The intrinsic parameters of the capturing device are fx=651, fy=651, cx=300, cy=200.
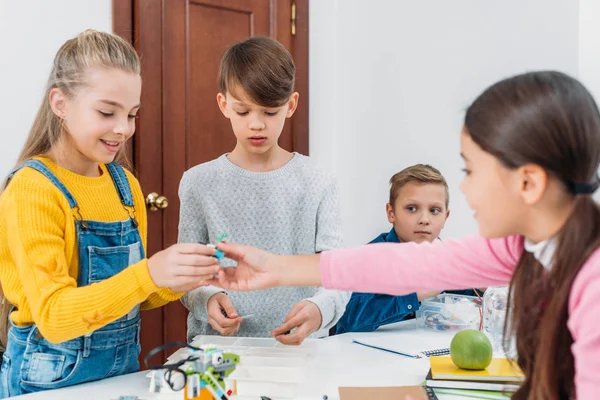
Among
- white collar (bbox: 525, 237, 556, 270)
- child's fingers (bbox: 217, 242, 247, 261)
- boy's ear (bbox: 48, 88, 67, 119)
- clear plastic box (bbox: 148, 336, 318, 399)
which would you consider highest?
boy's ear (bbox: 48, 88, 67, 119)

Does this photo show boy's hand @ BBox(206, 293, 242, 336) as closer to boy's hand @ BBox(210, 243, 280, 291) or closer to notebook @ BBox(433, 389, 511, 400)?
boy's hand @ BBox(210, 243, 280, 291)

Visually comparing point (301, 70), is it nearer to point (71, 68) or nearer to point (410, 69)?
point (410, 69)

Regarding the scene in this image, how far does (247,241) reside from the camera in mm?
1840

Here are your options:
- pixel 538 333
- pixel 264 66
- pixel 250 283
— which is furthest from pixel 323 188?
pixel 538 333

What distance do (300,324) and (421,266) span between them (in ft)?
1.58

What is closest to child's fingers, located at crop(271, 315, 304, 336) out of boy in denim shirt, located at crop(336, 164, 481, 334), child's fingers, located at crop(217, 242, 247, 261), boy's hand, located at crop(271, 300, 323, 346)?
boy's hand, located at crop(271, 300, 323, 346)

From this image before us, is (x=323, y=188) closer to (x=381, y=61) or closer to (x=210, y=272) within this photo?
(x=210, y=272)

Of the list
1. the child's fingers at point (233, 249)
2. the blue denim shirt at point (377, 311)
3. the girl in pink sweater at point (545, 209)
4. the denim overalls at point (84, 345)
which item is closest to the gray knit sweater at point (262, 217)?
the blue denim shirt at point (377, 311)

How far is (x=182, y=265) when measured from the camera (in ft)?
4.00

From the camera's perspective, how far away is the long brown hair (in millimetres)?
886

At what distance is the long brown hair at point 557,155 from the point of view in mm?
886

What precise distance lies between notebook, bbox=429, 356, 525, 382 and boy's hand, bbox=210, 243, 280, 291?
1.30 feet

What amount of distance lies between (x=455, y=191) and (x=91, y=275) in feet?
7.61

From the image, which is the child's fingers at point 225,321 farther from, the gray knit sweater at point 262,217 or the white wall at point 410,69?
the white wall at point 410,69
